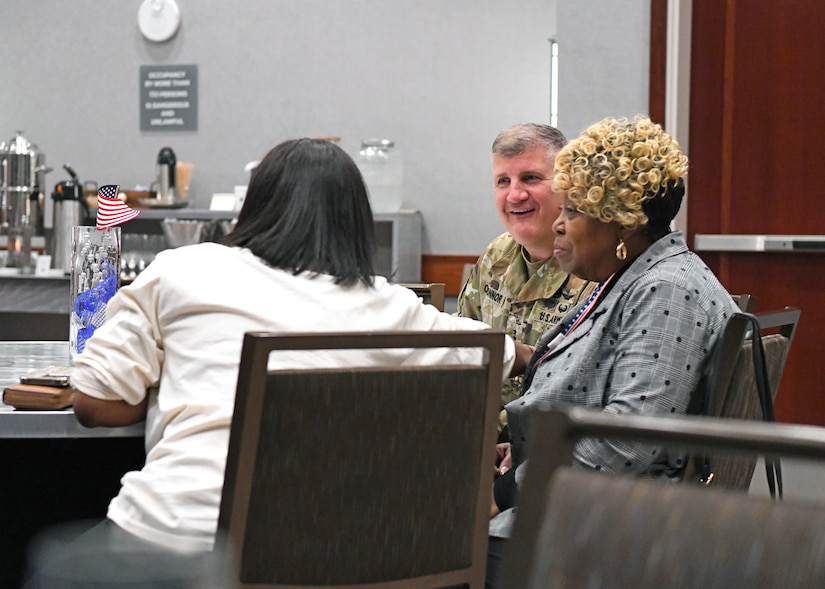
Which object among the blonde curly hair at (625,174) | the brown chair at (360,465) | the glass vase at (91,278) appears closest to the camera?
the brown chair at (360,465)

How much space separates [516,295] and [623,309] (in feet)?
2.34

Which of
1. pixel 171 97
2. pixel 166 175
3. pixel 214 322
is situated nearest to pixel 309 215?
pixel 214 322

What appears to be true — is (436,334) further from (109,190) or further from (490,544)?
(109,190)

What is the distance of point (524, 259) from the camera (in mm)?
2568

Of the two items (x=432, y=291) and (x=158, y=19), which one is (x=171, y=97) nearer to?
(x=158, y=19)

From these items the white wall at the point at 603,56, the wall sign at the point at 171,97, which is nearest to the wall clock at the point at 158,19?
the wall sign at the point at 171,97

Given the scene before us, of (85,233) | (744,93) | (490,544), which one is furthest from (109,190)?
(744,93)

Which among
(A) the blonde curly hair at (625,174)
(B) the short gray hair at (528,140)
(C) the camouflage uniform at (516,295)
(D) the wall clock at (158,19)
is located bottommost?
(C) the camouflage uniform at (516,295)

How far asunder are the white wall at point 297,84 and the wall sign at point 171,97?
0.05 metres

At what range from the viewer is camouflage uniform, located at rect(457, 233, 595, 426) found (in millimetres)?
2449

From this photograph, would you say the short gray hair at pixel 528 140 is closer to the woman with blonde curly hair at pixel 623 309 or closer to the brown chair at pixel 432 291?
the brown chair at pixel 432 291

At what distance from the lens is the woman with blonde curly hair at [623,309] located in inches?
68.8

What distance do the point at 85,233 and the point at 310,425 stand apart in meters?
0.97

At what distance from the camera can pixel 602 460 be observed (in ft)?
5.79
